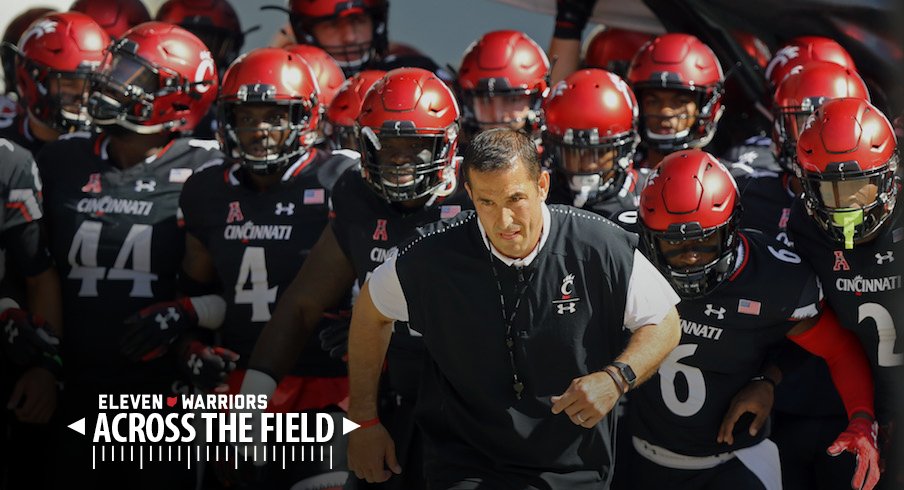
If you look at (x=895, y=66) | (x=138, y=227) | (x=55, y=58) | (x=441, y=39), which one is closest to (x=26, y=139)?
(x=55, y=58)

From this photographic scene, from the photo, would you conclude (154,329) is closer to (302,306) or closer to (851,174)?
(302,306)

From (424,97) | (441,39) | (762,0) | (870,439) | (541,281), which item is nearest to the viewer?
(541,281)

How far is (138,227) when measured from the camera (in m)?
4.75

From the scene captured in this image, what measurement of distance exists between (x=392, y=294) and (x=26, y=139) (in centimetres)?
290

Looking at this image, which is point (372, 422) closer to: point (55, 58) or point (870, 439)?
point (870, 439)

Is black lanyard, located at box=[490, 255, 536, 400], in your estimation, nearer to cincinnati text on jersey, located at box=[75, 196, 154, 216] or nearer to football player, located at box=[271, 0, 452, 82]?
cincinnati text on jersey, located at box=[75, 196, 154, 216]

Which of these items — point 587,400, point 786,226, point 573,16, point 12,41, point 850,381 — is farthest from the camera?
point 12,41

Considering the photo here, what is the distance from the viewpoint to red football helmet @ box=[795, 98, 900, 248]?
3.97 metres

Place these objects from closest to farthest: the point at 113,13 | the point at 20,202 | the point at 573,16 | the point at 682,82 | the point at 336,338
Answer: the point at 336,338
the point at 20,202
the point at 682,82
the point at 573,16
the point at 113,13

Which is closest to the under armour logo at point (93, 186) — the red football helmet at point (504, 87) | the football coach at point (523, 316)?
the red football helmet at point (504, 87)

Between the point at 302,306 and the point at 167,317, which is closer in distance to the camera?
the point at 302,306

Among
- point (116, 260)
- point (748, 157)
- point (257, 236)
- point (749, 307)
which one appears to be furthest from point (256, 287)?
point (748, 157)

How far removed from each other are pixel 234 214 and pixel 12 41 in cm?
259

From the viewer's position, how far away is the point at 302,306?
4.12 m
